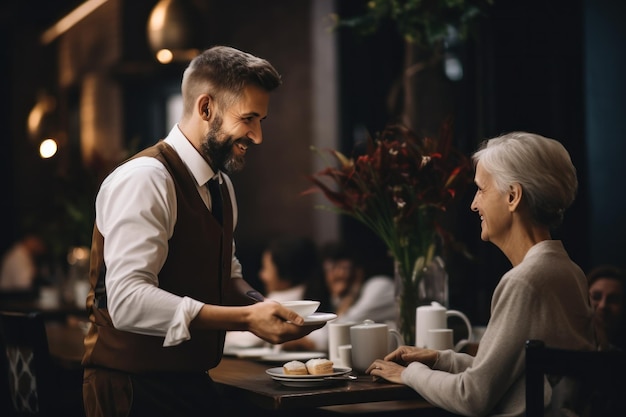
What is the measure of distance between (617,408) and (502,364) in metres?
0.38

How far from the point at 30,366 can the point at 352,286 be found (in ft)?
9.17

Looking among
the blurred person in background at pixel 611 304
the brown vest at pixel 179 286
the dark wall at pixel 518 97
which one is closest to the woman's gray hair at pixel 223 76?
the brown vest at pixel 179 286

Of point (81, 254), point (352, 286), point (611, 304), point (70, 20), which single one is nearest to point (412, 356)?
point (611, 304)

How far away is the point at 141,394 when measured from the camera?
232 centimetres

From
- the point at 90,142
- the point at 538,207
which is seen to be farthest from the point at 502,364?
the point at 90,142

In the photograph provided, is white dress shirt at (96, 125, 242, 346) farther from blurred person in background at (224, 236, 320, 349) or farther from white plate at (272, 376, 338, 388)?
blurred person in background at (224, 236, 320, 349)

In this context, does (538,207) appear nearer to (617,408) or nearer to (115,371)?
(617,408)

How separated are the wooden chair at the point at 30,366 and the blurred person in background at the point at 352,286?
90.7 inches

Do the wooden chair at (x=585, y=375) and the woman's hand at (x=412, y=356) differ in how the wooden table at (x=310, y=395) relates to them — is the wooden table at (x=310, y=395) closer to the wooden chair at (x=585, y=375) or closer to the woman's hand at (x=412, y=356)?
the woman's hand at (x=412, y=356)

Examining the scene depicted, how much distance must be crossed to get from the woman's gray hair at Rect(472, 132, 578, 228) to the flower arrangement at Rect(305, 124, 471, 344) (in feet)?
2.29

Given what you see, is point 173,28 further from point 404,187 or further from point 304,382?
point 304,382

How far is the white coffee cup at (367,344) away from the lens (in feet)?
8.87

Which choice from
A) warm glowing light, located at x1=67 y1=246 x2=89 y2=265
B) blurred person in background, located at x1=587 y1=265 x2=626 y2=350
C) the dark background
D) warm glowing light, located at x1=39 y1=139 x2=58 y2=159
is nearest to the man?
blurred person in background, located at x1=587 y1=265 x2=626 y2=350

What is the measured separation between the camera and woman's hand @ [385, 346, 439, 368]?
2543 millimetres
